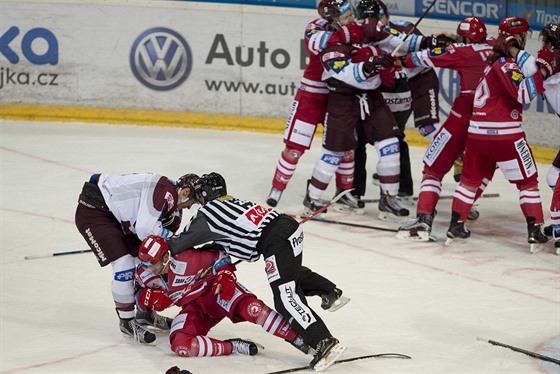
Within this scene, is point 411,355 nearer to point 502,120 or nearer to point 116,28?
point 502,120

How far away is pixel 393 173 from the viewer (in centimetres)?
793

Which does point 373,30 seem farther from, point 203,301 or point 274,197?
point 203,301

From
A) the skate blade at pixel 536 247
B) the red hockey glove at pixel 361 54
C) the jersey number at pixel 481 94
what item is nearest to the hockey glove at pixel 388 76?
the red hockey glove at pixel 361 54

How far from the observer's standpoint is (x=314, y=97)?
811cm

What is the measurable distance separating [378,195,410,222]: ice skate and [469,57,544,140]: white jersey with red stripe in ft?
3.58

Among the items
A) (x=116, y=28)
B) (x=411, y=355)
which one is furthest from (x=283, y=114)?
(x=411, y=355)

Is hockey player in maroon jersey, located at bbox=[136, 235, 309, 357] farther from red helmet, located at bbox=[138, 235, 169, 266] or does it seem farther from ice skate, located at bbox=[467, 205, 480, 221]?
ice skate, located at bbox=[467, 205, 480, 221]

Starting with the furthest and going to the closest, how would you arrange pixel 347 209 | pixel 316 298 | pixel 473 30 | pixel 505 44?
pixel 347 209, pixel 473 30, pixel 505 44, pixel 316 298

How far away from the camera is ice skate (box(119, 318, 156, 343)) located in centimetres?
554

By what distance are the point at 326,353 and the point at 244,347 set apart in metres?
0.46

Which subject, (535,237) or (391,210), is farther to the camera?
(391,210)

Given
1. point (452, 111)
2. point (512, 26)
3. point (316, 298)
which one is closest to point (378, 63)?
point (452, 111)

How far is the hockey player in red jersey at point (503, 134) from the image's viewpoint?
693 centimetres

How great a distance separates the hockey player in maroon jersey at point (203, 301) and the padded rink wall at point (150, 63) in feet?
17.2
